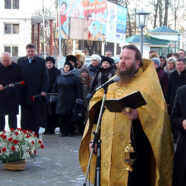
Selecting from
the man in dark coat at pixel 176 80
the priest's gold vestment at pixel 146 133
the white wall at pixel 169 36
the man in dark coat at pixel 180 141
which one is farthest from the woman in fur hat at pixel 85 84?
the white wall at pixel 169 36

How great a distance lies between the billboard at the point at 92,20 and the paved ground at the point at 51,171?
13.8 metres

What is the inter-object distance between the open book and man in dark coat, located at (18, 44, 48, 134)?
5.45m

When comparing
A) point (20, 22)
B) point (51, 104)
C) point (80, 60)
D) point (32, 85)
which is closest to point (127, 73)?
point (32, 85)

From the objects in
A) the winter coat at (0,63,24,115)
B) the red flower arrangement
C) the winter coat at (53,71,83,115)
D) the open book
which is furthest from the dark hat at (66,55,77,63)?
the open book

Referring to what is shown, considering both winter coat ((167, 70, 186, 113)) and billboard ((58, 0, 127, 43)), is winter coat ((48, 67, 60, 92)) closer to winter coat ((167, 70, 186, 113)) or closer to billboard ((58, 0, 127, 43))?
winter coat ((167, 70, 186, 113))

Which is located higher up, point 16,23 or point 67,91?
point 16,23

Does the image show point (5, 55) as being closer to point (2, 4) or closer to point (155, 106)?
point (155, 106)

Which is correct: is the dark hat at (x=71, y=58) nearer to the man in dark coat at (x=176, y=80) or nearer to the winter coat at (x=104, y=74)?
the winter coat at (x=104, y=74)

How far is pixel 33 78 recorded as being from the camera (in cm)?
991

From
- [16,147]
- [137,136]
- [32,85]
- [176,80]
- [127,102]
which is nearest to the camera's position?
[127,102]

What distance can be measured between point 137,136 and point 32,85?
17.1 ft

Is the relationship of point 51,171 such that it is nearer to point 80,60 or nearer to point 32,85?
point 32,85

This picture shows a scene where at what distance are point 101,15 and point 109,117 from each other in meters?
27.9

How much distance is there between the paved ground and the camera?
7.09 meters
